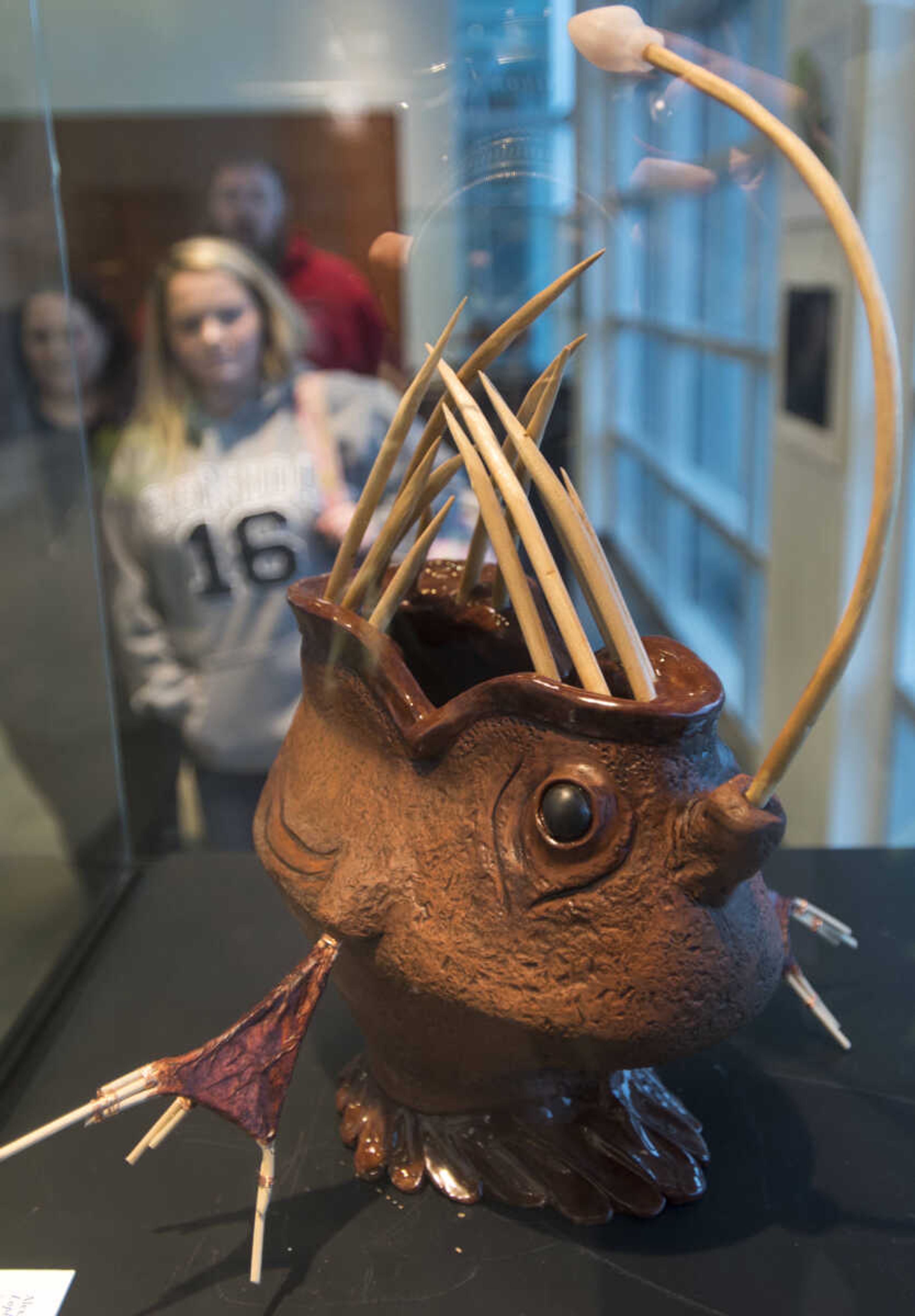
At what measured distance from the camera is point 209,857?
4.30ft

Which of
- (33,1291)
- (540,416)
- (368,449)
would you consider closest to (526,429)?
(540,416)

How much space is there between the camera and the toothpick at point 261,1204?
67 cm

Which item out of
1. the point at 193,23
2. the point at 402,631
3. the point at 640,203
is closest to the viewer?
the point at 402,631

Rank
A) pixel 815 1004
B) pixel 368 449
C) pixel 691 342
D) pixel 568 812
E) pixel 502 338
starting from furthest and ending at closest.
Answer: pixel 691 342, pixel 368 449, pixel 815 1004, pixel 502 338, pixel 568 812

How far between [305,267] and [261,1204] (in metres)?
0.96

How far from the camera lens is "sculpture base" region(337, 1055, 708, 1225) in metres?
0.78

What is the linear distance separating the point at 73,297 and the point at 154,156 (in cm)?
19

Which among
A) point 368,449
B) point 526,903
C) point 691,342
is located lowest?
point 526,903

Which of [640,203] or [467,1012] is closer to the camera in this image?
[467,1012]

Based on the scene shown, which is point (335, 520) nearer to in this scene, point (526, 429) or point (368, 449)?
point (368, 449)

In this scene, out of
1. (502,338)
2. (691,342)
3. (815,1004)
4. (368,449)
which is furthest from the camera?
(691,342)

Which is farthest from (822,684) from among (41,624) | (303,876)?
(41,624)

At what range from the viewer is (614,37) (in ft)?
2.36

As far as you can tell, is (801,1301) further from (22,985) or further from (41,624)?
(41,624)
